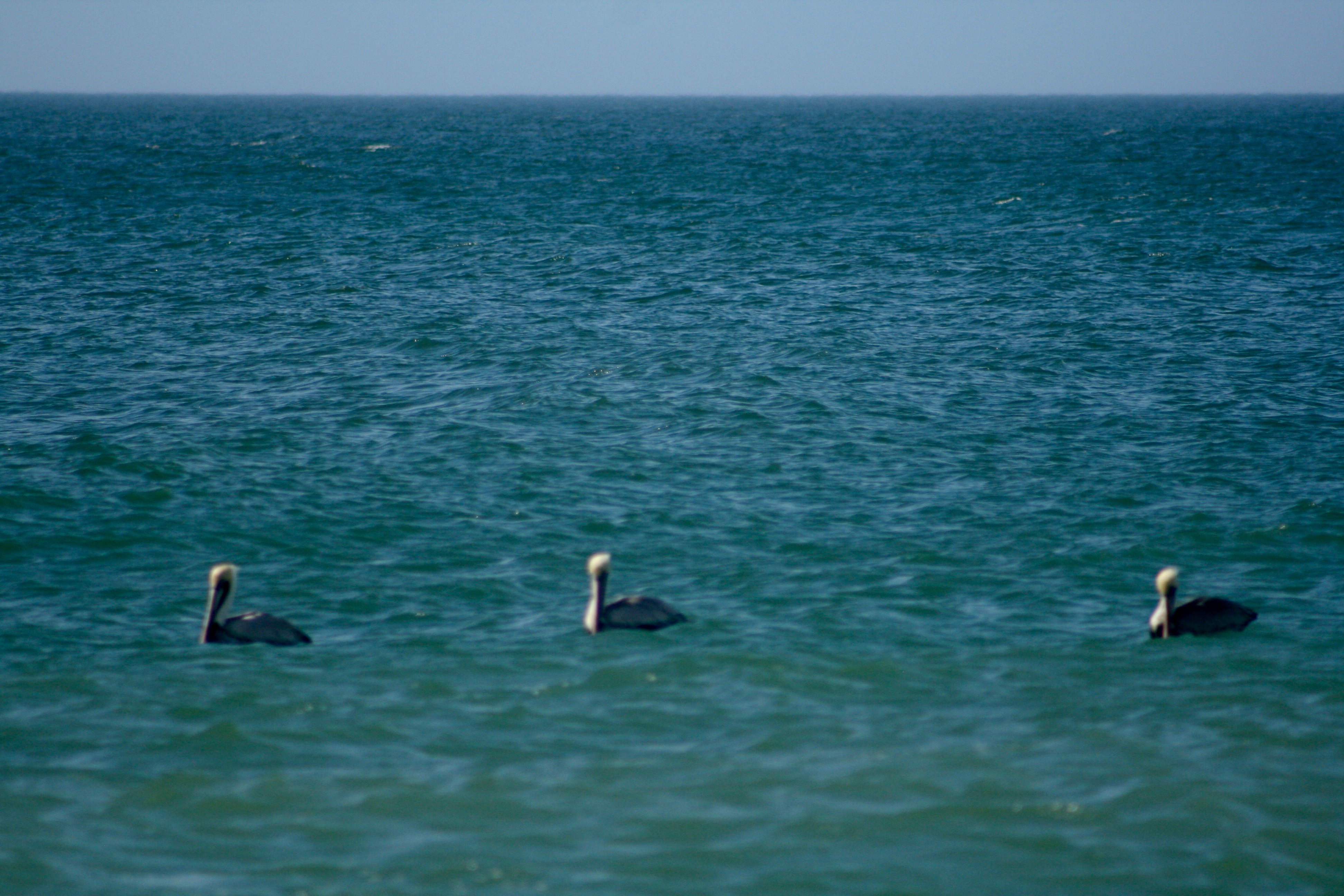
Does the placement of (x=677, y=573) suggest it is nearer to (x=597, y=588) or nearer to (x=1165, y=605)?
(x=597, y=588)

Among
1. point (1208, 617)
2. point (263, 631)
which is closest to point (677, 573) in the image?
point (263, 631)

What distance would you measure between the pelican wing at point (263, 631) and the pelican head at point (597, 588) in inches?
116

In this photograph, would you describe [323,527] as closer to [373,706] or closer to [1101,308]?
[373,706]

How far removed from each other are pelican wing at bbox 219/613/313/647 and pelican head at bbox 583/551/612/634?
2.95m

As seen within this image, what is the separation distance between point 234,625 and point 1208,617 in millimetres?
10282

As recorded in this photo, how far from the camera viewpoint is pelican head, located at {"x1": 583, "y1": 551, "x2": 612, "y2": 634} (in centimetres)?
1398

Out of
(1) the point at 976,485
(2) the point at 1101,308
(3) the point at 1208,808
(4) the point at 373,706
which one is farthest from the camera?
(2) the point at 1101,308

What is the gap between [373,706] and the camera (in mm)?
12039

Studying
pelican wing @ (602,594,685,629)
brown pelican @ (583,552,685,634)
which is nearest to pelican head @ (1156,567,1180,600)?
brown pelican @ (583,552,685,634)

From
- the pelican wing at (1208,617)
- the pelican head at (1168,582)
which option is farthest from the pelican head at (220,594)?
Result: the pelican wing at (1208,617)

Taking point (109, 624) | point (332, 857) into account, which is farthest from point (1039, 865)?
point (109, 624)

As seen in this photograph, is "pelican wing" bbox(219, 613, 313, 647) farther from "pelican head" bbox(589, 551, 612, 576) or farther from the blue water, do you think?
"pelican head" bbox(589, 551, 612, 576)

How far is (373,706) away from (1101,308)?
2623 cm

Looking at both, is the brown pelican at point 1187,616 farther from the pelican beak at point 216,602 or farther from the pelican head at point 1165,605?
the pelican beak at point 216,602
